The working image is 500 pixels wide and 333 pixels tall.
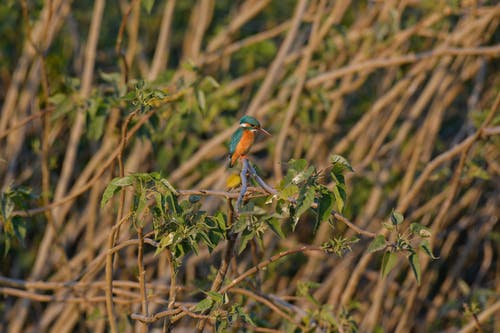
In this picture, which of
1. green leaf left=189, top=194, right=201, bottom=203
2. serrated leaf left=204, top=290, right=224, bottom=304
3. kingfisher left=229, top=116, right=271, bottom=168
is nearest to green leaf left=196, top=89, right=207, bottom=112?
kingfisher left=229, top=116, right=271, bottom=168

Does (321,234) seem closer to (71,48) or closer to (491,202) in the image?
(491,202)

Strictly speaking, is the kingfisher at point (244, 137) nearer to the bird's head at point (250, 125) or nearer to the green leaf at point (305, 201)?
the bird's head at point (250, 125)

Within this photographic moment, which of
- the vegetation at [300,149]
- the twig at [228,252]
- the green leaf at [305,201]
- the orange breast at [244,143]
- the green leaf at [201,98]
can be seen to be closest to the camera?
the green leaf at [305,201]

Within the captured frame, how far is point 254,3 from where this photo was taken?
14.6 feet

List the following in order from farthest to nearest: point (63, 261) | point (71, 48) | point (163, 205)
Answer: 1. point (71, 48)
2. point (63, 261)
3. point (163, 205)

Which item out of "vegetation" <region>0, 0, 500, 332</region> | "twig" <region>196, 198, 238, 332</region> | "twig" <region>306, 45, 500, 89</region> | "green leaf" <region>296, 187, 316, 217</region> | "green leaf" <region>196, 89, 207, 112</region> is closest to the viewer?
"green leaf" <region>296, 187, 316, 217</region>

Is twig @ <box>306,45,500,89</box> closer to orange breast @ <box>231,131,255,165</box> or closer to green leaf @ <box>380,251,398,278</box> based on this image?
orange breast @ <box>231,131,255,165</box>

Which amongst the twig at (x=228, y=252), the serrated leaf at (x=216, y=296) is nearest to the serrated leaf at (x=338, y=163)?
the twig at (x=228, y=252)

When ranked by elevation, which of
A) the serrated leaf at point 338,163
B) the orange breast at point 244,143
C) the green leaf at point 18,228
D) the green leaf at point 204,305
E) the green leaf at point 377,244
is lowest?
the green leaf at point 204,305

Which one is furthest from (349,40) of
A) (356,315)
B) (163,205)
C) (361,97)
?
(163,205)

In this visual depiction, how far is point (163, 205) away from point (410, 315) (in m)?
2.50

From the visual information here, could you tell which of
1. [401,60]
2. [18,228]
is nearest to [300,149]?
[401,60]

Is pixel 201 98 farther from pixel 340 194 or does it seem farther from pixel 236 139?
pixel 340 194

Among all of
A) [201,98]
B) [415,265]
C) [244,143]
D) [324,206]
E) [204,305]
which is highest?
[201,98]
